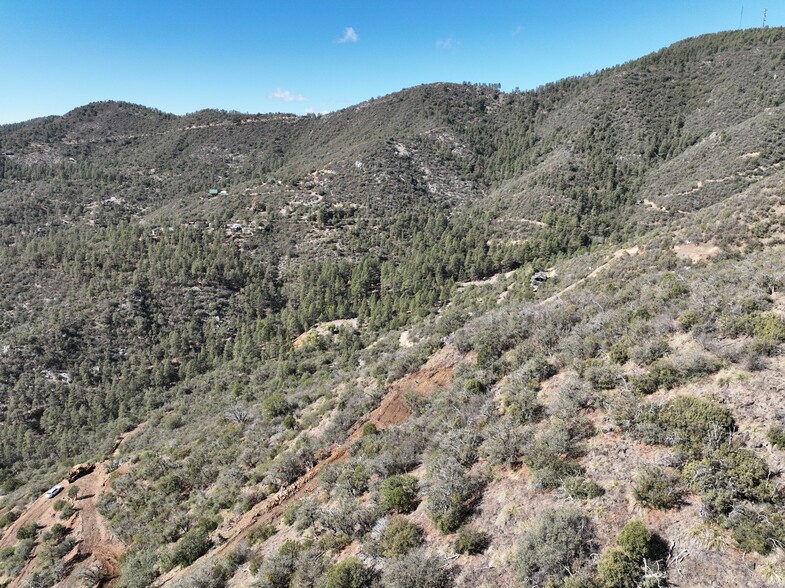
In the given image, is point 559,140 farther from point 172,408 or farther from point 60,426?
point 60,426

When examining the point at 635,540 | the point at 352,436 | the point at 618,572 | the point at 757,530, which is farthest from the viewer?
the point at 352,436

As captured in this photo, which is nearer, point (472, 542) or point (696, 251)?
point (472, 542)

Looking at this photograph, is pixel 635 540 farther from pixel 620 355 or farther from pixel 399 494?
pixel 620 355

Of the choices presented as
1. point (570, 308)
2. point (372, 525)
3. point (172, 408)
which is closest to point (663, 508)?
point (372, 525)

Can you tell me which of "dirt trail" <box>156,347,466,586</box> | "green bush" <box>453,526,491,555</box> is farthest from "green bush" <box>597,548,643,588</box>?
"dirt trail" <box>156,347,466,586</box>

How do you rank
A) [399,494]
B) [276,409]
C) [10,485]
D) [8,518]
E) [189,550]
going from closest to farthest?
[399,494], [189,550], [8,518], [276,409], [10,485]

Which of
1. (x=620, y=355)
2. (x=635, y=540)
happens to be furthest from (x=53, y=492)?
(x=620, y=355)
